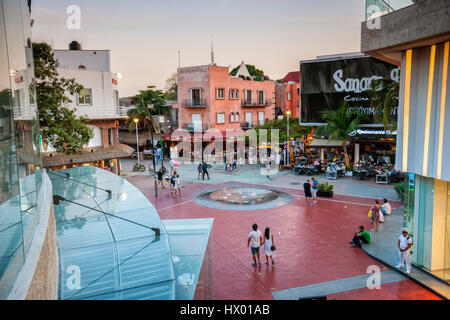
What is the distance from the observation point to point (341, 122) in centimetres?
2755

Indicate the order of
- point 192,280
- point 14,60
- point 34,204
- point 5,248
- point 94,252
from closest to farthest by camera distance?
1. point 5,248
2. point 14,60
3. point 34,204
4. point 94,252
5. point 192,280

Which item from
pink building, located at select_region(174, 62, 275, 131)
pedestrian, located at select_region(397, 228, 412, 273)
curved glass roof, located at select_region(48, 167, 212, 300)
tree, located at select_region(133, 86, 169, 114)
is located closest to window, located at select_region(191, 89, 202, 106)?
pink building, located at select_region(174, 62, 275, 131)

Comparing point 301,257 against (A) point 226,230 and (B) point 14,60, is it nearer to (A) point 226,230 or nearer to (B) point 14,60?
(A) point 226,230

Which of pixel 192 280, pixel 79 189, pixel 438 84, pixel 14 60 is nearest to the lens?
pixel 14 60

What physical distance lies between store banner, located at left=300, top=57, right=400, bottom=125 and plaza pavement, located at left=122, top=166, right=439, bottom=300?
10.3 meters

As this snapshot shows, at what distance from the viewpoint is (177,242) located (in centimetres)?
1172

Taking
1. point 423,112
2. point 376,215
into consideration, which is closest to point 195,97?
point 376,215

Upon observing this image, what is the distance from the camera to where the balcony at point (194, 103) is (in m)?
43.4

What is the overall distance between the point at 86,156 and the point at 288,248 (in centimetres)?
1978

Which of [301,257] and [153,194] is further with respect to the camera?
[153,194]

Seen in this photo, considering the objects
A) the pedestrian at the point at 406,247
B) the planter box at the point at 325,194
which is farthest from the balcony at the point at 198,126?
the pedestrian at the point at 406,247

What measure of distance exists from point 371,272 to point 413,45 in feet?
21.6

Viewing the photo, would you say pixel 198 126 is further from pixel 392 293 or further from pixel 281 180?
pixel 392 293

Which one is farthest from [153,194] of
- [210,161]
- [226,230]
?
[210,161]
